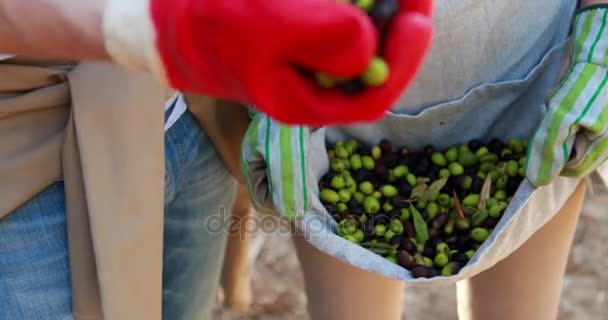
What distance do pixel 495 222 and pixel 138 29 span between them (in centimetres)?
61

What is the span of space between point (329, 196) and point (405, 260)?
0.40ft

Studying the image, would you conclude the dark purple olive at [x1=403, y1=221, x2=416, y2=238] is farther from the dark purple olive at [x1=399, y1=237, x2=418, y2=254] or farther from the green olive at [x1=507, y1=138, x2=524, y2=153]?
the green olive at [x1=507, y1=138, x2=524, y2=153]

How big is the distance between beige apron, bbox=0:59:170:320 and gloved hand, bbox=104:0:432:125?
308 millimetres

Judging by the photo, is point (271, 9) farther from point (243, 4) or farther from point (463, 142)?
point (463, 142)

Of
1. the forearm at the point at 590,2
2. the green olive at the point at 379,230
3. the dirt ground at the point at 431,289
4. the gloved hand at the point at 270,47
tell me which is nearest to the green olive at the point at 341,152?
the green olive at the point at 379,230

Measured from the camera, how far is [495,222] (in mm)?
948

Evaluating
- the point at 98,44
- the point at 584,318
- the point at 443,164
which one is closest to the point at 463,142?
the point at 443,164

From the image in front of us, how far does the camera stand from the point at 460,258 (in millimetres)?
924

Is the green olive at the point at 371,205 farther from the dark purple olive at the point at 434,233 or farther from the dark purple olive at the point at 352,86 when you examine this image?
the dark purple olive at the point at 352,86

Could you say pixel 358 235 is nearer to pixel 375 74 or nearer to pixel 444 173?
pixel 444 173

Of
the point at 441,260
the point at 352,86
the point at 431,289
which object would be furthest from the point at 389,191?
the point at 431,289

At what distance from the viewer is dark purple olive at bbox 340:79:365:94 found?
1.50ft

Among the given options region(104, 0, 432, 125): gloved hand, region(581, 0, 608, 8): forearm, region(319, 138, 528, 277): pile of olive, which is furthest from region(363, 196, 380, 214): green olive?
region(104, 0, 432, 125): gloved hand

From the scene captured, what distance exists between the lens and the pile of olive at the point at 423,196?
3.09ft
